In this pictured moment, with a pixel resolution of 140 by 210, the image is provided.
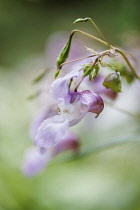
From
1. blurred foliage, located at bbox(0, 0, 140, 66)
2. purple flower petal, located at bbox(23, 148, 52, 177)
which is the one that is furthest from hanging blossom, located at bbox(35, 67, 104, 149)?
blurred foliage, located at bbox(0, 0, 140, 66)

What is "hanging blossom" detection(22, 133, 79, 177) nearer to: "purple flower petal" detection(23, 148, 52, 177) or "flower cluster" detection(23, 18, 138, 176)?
"purple flower petal" detection(23, 148, 52, 177)

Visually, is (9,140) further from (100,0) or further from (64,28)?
(100,0)

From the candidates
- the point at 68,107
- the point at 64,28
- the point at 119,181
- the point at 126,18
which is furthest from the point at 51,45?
the point at 64,28

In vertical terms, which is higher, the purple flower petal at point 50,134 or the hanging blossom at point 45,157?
the purple flower petal at point 50,134

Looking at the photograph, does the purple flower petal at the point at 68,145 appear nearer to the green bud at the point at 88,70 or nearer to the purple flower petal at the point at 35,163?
the purple flower petal at the point at 35,163

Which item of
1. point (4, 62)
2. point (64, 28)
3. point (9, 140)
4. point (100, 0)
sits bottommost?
point (9, 140)

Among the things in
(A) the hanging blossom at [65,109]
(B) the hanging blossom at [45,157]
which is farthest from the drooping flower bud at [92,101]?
(B) the hanging blossom at [45,157]

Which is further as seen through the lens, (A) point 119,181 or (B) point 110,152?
(B) point 110,152

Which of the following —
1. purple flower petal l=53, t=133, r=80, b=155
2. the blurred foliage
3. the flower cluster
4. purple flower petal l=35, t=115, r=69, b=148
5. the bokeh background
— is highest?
the blurred foliage
